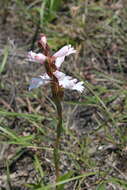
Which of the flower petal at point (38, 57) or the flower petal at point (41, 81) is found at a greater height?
the flower petal at point (38, 57)

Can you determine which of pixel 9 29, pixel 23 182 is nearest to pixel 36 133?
pixel 23 182

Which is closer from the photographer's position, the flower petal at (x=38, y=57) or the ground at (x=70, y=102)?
the flower petal at (x=38, y=57)

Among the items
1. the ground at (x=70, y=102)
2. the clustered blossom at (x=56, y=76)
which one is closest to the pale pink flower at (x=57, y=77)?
the clustered blossom at (x=56, y=76)

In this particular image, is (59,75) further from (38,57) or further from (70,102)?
(70,102)

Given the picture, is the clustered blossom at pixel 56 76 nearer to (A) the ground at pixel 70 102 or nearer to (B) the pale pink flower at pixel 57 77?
(B) the pale pink flower at pixel 57 77

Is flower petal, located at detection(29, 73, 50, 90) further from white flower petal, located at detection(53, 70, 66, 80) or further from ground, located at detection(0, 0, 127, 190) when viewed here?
ground, located at detection(0, 0, 127, 190)

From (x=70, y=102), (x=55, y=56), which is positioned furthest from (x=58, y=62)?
(x=70, y=102)

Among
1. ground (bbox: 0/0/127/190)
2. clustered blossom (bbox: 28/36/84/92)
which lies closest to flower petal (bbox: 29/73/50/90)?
clustered blossom (bbox: 28/36/84/92)

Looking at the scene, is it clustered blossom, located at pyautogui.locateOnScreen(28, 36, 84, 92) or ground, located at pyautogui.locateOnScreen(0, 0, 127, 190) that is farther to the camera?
ground, located at pyautogui.locateOnScreen(0, 0, 127, 190)

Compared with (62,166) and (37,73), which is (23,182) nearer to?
(62,166)
